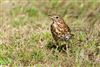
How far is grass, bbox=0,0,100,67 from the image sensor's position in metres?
6.60

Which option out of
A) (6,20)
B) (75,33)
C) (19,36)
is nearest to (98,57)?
(75,33)

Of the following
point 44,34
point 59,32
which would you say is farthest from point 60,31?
point 44,34

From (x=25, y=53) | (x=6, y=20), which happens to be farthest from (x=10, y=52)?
(x=6, y=20)

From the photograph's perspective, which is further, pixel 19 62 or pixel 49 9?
pixel 49 9

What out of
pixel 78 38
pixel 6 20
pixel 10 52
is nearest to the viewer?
pixel 10 52

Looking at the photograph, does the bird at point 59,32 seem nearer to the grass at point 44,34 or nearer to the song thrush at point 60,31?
the song thrush at point 60,31

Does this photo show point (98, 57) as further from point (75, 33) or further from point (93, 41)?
Answer: point (75, 33)

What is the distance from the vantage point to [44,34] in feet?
25.0

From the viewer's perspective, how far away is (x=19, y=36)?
25.0 ft

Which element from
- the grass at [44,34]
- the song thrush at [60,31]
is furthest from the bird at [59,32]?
the grass at [44,34]

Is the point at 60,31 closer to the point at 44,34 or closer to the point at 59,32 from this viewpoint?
the point at 59,32

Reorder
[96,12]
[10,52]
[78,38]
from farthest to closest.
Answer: [96,12]
[78,38]
[10,52]

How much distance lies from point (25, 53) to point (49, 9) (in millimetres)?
3082

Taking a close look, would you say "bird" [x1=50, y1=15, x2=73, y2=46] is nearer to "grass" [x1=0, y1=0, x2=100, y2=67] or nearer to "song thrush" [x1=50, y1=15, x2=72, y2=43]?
"song thrush" [x1=50, y1=15, x2=72, y2=43]
